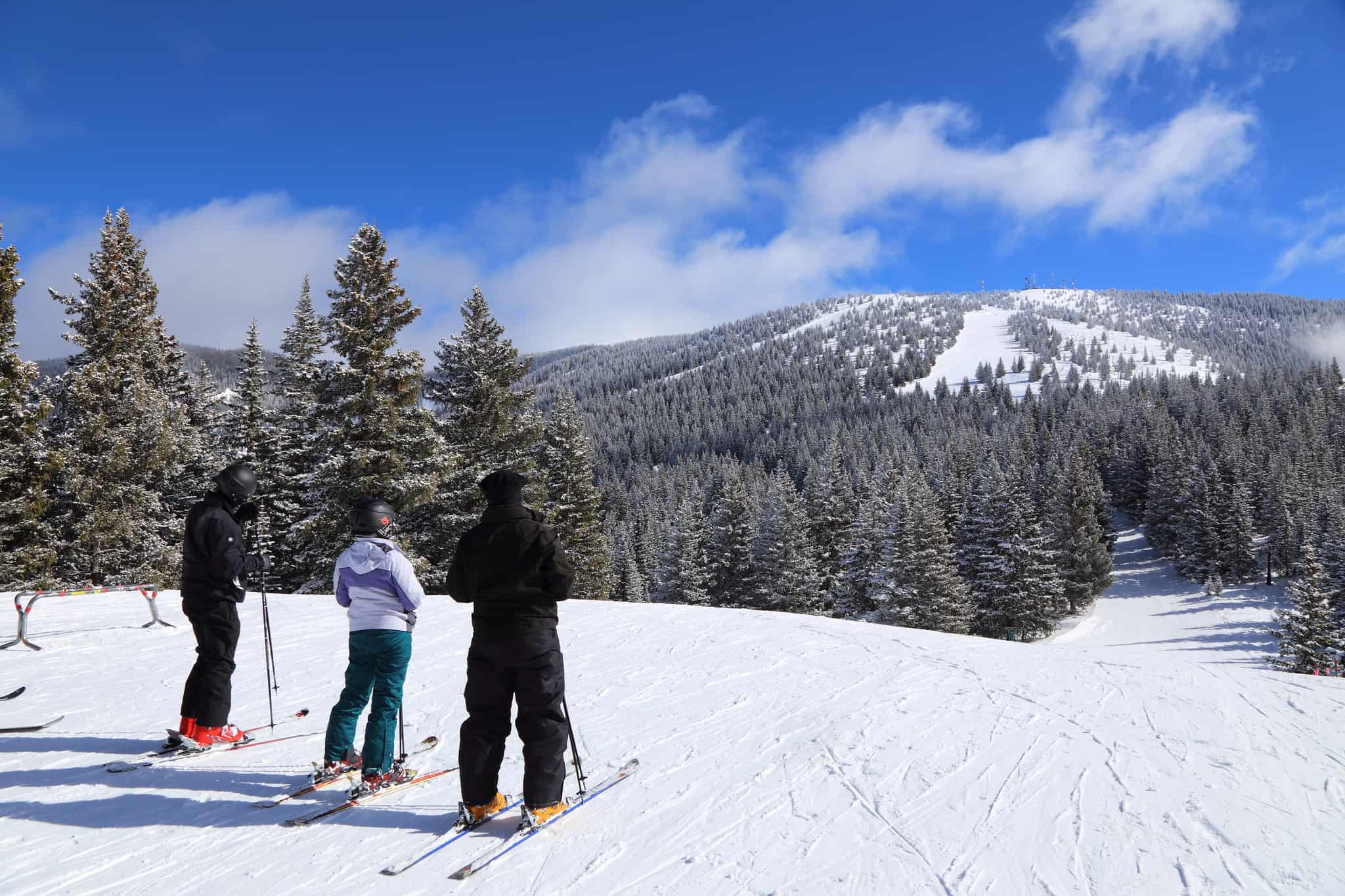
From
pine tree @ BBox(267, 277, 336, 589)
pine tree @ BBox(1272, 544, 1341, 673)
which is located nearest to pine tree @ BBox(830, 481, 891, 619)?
pine tree @ BBox(1272, 544, 1341, 673)

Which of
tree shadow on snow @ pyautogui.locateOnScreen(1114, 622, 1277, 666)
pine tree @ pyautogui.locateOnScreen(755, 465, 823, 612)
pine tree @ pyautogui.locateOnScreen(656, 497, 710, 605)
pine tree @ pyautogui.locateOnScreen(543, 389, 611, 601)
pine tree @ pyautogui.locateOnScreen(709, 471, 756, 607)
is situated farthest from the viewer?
pine tree @ pyautogui.locateOnScreen(709, 471, 756, 607)

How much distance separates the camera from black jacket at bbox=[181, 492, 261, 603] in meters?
5.39

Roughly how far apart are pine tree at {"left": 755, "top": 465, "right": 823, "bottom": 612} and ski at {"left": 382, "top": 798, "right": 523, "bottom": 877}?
34155 mm

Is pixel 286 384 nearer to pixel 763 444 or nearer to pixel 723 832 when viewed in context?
pixel 723 832

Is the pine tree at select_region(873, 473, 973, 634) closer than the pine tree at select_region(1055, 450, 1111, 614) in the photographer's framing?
Yes

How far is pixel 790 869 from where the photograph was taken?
371 cm

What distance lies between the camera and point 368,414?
18625 millimetres

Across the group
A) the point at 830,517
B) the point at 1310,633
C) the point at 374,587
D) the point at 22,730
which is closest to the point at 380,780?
the point at 374,587

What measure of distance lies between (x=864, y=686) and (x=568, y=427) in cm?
2085

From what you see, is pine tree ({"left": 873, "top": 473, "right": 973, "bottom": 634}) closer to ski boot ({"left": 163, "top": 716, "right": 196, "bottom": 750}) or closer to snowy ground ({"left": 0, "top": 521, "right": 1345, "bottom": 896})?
snowy ground ({"left": 0, "top": 521, "right": 1345, "bottom": 896})

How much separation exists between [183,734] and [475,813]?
3.27 m

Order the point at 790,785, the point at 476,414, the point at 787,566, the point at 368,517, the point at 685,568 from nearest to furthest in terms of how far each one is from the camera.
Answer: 1. the point at 368,517
2. the point at 790,785
3. the point at 476,414
4. the point at 787,566
5. the point at 685,568

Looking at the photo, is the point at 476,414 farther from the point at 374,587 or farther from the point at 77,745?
the point at 374,587

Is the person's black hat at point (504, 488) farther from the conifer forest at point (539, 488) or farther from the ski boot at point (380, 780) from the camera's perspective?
the conifer forest at point (539, 488)
